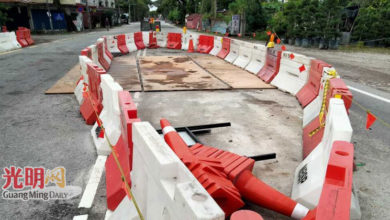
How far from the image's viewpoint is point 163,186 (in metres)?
1.92

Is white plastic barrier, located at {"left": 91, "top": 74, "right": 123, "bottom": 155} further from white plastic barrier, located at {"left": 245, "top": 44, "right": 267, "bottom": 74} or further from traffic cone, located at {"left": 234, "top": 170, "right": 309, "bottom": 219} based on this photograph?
white plastic barrier, located at {"left": 245, "top": 44, "right": 267, "bottom": 74}

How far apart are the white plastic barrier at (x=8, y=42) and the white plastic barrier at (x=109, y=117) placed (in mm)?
16596

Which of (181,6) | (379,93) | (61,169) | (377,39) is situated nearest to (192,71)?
(379,93)

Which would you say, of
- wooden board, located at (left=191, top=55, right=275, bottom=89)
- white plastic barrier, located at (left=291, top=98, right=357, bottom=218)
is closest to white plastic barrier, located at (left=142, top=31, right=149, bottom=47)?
wooden board, located at (left=191, top=55, right=275, bottom=89)

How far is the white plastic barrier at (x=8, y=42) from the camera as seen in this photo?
17.8m

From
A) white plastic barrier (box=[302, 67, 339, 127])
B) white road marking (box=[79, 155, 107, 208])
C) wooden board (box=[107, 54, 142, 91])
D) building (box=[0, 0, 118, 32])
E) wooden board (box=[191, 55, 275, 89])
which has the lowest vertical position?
white road marking (box=[79, 155, 107, 208])

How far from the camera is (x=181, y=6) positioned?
8250cm

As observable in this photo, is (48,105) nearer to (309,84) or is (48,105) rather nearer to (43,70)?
(43,70)

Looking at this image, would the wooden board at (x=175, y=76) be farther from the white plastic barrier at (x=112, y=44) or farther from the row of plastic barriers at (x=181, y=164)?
the white plastic barrier at (x=112, y=44)

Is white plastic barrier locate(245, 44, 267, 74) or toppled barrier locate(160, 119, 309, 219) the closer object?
toppled barrier locate(160, 119, 309, 219)

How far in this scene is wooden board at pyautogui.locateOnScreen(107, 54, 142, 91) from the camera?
9.15m

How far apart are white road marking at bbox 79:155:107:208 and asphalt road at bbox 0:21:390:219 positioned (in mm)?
71

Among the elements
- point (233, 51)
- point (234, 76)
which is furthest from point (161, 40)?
point (234, 76)

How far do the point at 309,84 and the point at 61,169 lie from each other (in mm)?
6170
